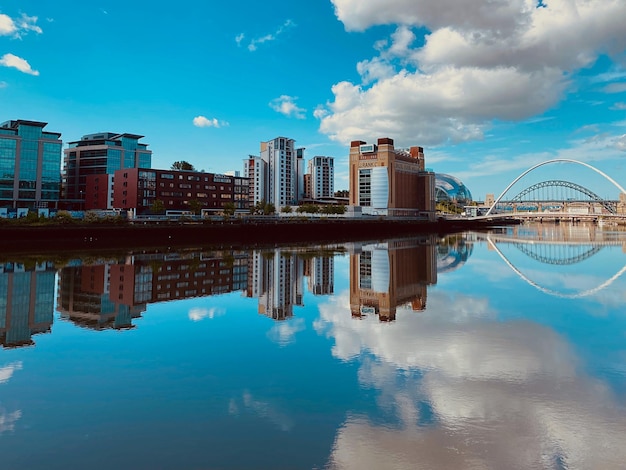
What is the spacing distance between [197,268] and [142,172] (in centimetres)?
6943

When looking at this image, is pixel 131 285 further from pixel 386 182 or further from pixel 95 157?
pixel 386 182

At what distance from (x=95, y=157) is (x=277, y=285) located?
115 metres

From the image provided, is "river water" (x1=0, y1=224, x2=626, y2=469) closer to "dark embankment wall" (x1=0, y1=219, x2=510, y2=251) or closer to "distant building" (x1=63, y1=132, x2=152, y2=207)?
"dark embankment wall" (x1=0, y1=219, x2=510, y2=251)

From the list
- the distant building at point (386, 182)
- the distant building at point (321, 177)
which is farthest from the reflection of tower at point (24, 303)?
the distant building at point (321, 177)

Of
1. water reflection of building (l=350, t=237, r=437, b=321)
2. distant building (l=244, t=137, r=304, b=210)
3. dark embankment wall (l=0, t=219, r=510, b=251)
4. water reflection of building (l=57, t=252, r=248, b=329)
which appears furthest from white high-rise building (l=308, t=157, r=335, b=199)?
water reflection of building (l=57, t=252, r=248, b=329)

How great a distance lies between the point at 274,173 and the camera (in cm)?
15200

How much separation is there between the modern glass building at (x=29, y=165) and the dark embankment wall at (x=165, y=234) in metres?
52.7

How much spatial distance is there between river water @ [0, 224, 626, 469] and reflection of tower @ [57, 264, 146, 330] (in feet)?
0.52

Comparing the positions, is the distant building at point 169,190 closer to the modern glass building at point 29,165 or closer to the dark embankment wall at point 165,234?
the modern glass building at point 29,165

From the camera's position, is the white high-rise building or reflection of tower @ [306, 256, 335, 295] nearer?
reflection of tower @ [306, 256, 335, 295]

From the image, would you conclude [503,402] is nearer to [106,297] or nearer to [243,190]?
[106,297]

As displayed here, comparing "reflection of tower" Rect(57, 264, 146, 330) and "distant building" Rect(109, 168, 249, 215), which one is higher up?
"distant building" Rect(109, 168, 249, 215)

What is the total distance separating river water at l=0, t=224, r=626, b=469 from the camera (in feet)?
21.3

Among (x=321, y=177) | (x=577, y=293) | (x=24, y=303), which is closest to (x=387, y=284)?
(x=577, y=293)
